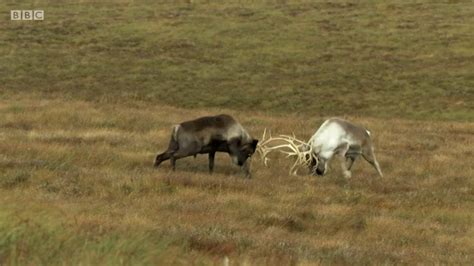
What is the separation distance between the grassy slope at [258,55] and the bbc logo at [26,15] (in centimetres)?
148

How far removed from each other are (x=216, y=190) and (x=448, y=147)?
11945 millimetres

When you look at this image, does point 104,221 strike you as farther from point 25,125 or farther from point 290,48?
point 290,48

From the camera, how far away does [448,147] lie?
2336cm

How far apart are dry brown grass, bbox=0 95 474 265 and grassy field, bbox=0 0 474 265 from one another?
0.15 ft

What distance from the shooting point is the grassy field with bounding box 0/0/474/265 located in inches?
334

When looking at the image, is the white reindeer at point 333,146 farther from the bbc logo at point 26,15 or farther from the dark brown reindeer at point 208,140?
the bbc logo at point 26,15

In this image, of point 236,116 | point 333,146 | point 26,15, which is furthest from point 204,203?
point 26,15

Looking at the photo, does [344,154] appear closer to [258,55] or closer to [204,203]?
[204,203]

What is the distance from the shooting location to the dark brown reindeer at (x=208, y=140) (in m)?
16.7

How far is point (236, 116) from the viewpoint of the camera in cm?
3009

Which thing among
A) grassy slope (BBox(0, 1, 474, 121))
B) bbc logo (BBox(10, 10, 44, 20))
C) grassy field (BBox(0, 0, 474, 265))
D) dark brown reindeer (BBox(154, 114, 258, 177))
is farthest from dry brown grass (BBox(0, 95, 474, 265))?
bbc logo (BBox(10, 10, 44, 20))

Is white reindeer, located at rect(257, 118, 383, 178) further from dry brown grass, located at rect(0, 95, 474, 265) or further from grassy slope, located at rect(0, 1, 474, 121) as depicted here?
grassy slope, located at rect(0, 1, 474, 121)

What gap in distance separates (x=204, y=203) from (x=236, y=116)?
1756 centimetres

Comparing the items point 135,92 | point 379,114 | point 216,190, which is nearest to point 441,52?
point 379,114
